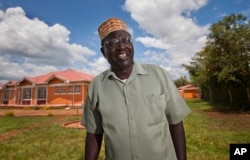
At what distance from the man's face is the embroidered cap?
3 cm

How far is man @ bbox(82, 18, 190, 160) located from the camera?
1.67 metres

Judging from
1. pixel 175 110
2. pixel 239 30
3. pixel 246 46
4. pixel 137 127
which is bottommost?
pixel 137 127

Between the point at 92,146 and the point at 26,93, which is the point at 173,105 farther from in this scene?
the point at 26,93

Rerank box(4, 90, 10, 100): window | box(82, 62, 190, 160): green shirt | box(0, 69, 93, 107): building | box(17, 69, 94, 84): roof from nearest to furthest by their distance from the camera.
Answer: box(82, 62, 190, 160): green shirt, box(0, 69, 93, 107): building, box(17, 69, 94, 84): roof, box(4, 90, 10, 100): window

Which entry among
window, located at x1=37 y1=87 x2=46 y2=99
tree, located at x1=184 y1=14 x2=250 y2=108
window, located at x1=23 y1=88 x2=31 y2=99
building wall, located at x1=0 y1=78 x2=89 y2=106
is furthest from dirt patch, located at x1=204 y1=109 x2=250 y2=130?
window, located at x1=23 y1=88 x2=31 y2=99

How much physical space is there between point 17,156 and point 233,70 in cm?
1510

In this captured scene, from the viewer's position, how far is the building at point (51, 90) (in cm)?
3061

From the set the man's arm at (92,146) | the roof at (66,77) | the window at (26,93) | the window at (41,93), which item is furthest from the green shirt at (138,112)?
the window at (26,93)

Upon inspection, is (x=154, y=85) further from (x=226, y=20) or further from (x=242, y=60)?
(x=226, y=20)

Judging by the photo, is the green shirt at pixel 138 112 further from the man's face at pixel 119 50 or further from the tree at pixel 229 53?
the tree at pixel 229 53

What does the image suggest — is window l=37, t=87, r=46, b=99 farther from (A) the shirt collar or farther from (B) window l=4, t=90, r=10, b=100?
(A) the shirt collar

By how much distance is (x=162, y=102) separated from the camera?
1.75 m

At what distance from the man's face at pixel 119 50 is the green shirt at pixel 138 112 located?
3.5 inches

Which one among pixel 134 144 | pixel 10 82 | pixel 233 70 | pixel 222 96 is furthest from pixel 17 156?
pixel 10 82
